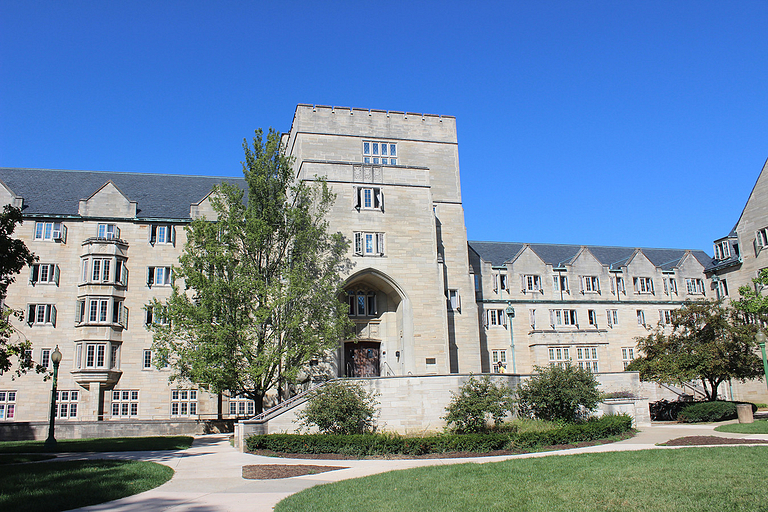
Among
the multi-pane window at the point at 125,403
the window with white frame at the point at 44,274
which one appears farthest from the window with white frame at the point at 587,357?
the window with white frame at the point at 44,274

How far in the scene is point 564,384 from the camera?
24969mm

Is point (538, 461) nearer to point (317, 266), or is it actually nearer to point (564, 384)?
point (564, 384)

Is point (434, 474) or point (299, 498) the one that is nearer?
point (299, 498)

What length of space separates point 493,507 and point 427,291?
23162 millimetres

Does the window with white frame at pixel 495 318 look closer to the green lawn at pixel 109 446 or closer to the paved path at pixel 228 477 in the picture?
the paved path at pixel 228 477

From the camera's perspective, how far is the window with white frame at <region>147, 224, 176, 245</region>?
39.7m

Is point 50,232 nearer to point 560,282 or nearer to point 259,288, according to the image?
point 259,288

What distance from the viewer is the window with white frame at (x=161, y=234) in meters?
39.7

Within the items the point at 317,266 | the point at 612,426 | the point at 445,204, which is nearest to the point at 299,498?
the point at 612,426

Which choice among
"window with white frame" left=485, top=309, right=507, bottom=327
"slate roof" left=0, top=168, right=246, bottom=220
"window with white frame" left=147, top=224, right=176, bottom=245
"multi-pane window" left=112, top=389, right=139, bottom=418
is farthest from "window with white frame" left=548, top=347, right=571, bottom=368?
"multi-pane window" left=112, top=389, right=139, bottom=418

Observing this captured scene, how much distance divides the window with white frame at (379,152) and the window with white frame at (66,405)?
24.1 m

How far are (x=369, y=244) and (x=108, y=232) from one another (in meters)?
18.6

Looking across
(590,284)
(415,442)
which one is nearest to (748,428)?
(415,442)

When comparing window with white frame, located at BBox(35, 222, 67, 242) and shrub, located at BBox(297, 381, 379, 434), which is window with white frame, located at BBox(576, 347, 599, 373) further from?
window with white frame, located at BBox(35, 222, 67, 242)
